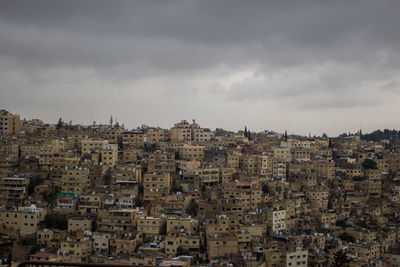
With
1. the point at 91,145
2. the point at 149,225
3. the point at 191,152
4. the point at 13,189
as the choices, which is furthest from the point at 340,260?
the point at 91,145

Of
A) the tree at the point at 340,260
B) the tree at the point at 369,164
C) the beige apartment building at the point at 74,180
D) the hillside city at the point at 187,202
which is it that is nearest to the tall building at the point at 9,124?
the hillside city at the point at 187,202

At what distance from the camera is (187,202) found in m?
27.2

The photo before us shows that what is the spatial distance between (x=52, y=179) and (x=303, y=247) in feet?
45.4

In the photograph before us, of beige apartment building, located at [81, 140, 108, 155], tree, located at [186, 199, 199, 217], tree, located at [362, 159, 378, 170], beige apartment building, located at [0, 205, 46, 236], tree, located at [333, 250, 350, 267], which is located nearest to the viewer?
tree, located at [333, 250, 350, 267]

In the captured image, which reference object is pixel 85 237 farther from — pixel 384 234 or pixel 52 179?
pixel 384 234

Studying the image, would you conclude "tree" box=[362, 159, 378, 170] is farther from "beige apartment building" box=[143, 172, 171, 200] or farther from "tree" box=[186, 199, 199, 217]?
"tree" box=[186, 199, 199, 217]

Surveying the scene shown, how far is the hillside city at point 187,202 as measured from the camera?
22.2m

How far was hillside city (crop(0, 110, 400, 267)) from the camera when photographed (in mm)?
22172

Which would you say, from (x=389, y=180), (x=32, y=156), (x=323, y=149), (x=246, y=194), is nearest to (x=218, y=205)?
(x=246, y=194)

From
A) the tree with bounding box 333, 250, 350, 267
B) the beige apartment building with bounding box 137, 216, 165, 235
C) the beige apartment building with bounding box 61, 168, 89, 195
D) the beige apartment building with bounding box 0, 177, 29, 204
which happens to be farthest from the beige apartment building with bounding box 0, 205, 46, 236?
the tree with bounding box 333, 250, 350, 267

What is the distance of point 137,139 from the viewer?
39.2m

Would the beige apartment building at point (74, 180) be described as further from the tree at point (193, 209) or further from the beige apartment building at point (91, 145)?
the beige apartment building at point (91, 145)

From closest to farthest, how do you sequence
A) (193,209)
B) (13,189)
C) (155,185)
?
(193,209) → (13,189) → (155,185)

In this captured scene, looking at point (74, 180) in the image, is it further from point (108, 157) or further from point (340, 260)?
point (340, 260)
